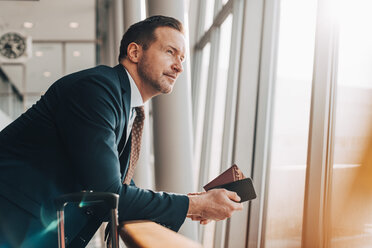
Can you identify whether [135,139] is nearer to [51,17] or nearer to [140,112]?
[140,112]

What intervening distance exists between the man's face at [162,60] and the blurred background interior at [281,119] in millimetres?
808

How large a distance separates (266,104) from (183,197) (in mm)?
1951

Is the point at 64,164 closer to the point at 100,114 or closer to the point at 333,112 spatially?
the point at 100,114

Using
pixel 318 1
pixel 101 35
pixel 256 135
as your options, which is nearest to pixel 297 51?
pixel 318 1

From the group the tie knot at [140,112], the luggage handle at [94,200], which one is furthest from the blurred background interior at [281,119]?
the luggage handle at [94,200]

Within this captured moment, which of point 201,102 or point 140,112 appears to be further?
point 201,102

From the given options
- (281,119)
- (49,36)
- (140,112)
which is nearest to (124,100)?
(140,112)

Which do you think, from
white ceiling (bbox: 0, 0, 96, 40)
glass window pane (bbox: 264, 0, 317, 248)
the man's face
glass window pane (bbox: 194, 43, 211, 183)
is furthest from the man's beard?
white ceiling (bbox: 0, 0, 96, 40)

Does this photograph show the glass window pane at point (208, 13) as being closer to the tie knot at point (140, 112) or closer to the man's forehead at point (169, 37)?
the man's forehead at point (169, 37)

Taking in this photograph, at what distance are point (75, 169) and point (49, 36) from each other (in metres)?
11.2

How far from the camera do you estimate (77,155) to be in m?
1.19

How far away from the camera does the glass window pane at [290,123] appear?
241 cm

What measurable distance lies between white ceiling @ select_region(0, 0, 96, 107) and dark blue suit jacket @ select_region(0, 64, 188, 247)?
29.2ft

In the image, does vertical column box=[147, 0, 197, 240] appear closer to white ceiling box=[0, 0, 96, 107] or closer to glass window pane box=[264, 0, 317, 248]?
glass window pane box=[264, 0, 317, 248]
